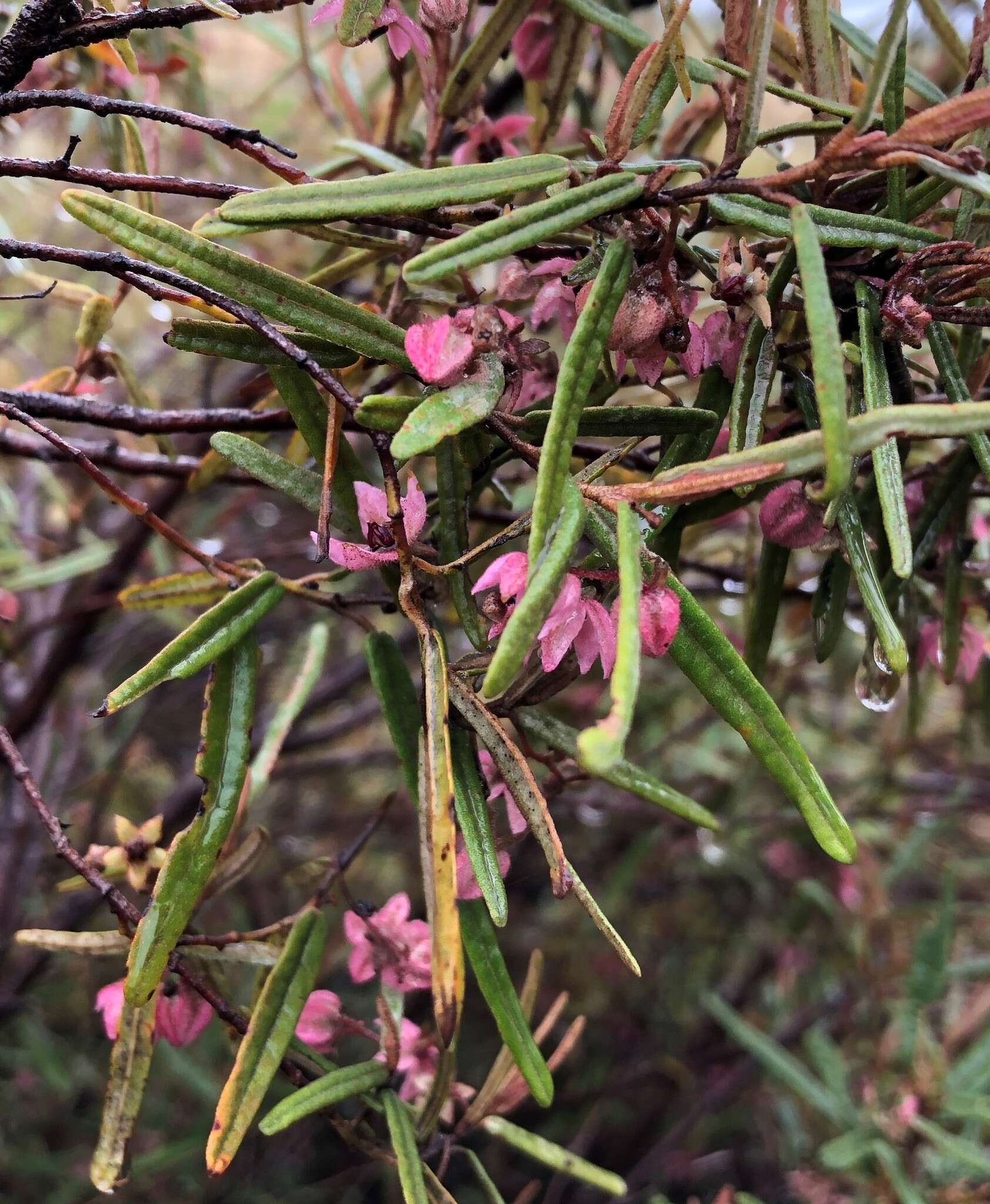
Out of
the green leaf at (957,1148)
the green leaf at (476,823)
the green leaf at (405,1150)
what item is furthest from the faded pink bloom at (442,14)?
the green leaf at (957,1148)

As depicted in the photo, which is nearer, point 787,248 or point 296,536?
point 787,248

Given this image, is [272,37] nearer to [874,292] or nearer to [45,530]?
[45,530]

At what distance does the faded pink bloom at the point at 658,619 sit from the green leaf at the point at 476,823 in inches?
4.4

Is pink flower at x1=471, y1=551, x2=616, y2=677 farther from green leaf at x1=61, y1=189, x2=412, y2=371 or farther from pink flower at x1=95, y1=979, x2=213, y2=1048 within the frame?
pink flower at x1=95, y1=979, x2=213, y2=1048

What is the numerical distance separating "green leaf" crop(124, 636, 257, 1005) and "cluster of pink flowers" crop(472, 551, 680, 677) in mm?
145

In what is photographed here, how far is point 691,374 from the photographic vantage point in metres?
0.49

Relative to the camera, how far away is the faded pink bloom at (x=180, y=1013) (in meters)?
0.55

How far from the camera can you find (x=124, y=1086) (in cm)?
50

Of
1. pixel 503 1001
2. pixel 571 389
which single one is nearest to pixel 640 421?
pixel 571 389

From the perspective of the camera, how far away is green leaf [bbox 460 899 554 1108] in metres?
0.48

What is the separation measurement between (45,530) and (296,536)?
433mm

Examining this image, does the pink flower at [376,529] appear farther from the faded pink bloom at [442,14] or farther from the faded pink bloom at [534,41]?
the faded pink bloom at [534,41]

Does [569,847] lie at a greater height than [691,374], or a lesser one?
lesser

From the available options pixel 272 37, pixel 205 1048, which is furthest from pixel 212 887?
pixel 272 37
